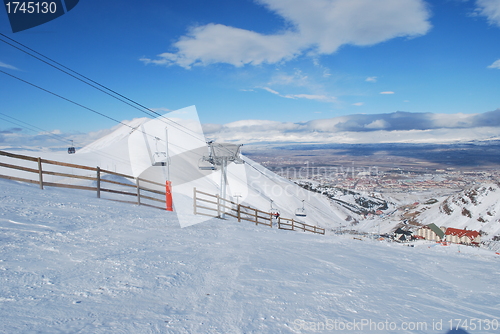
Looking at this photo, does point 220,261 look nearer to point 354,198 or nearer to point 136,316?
point 136,316

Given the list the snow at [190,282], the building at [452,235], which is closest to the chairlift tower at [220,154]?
the snow at [190,282]

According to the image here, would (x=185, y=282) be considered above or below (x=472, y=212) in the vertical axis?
above

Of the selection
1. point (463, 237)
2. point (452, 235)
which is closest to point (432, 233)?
point (452, 235)

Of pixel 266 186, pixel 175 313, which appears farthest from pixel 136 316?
pixel 266 186

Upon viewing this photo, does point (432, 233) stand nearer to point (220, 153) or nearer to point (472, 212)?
point (472, 212)

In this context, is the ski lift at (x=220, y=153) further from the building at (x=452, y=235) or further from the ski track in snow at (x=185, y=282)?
the building at (x=452, y=235)

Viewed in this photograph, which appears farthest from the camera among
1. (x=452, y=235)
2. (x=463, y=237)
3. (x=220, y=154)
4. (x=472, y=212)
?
(x=472, y=212)

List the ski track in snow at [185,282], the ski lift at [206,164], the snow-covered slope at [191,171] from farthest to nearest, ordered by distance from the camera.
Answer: the snow-covered slope at [191,171]
the ski lift at [206,164]
the ski track in snow at [185,282]

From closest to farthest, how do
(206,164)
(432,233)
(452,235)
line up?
(206,164)
(452,235)
(432,233)

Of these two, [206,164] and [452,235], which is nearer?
[206,164]

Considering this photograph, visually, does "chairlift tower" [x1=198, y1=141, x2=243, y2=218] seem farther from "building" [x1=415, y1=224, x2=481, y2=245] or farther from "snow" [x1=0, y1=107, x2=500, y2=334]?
"building" [x1=415, y1=224, x2=481, y2=245]
